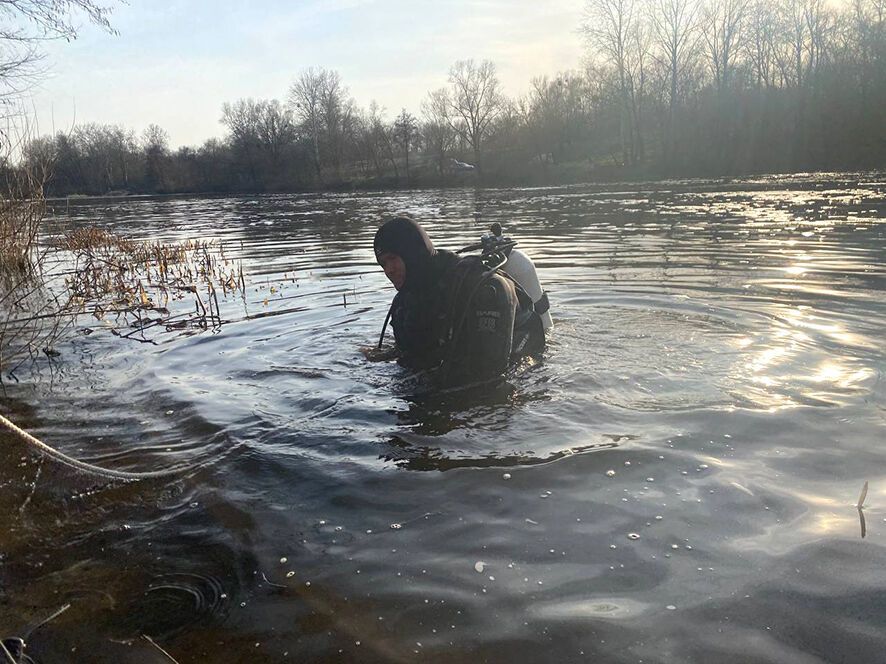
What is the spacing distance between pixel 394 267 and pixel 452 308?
735 millimetres

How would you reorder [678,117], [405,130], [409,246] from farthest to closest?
[405,130]
[678,117]
[409,246]

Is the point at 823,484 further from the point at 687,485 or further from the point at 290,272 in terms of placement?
the point at 290,272

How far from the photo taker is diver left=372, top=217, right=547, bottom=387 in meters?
4.93

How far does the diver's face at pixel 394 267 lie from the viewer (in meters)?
5.41

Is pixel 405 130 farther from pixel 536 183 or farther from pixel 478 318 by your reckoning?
pixel 478 318

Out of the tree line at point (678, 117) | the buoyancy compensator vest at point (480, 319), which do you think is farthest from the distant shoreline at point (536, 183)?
the buoyancy compensator vest at point (480, 319)

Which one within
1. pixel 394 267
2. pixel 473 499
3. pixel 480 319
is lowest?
pixel 473 499

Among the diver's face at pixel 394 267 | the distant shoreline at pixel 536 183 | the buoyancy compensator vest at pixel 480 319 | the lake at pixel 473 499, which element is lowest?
the lake at pixel 473 499

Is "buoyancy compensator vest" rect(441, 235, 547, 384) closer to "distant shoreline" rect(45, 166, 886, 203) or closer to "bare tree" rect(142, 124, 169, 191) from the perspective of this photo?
"distant shoreline" rect(45, 166, 886, 203)

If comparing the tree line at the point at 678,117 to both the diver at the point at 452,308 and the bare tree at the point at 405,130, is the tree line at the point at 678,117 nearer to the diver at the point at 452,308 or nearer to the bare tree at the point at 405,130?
the bare tree at the point at 405,130

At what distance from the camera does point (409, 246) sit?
17.6ft

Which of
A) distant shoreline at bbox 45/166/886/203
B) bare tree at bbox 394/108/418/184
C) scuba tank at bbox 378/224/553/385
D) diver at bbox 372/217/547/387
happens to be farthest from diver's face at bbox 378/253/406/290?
bare tree at bbox 394/108/418/184

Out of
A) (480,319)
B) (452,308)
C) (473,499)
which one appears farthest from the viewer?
(452,308)

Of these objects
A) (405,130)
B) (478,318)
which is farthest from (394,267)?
(405,130)
